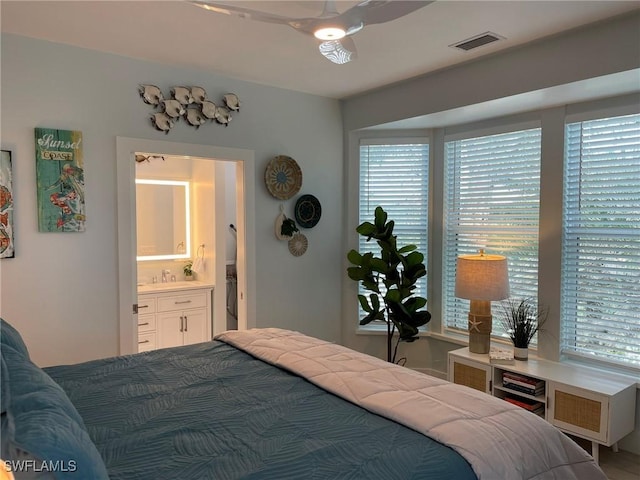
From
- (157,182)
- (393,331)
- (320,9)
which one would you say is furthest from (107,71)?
(393,331)

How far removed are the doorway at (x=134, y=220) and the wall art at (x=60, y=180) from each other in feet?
0.84

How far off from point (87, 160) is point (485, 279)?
2.85 meters

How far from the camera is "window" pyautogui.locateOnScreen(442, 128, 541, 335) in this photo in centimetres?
358

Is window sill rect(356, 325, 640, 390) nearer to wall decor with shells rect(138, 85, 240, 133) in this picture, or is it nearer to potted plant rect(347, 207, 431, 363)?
potted plant rect(347, 207, 431, 363)

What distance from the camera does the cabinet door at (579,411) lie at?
2.76m

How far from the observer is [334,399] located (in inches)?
75.1

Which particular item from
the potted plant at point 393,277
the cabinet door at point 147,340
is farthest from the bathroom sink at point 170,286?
the potted plant at point 393,277

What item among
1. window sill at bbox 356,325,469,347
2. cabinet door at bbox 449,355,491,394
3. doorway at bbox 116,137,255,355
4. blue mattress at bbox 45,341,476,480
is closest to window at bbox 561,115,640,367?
cabinet door at bbox 449,355,491,394

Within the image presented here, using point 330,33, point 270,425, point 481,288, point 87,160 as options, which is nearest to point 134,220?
point 87,160

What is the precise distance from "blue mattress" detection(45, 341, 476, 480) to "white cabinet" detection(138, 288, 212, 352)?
2.21 m

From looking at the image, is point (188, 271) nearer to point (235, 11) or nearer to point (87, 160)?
point (87, 160)

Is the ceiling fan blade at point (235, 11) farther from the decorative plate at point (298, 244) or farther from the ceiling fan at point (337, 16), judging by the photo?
the decorative plate at point (298, 244)

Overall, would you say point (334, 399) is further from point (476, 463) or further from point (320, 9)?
point (320, 9)

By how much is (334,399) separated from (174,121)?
243 cm
